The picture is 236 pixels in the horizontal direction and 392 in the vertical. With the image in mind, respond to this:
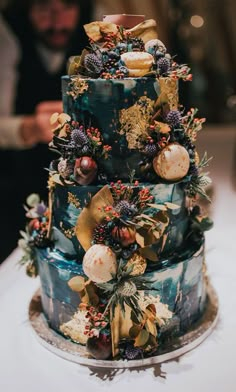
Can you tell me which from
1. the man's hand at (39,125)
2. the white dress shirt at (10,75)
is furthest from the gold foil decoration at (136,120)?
the white dress shirt at (10,75)

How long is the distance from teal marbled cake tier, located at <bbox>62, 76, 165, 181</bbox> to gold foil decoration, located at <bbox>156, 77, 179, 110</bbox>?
16 mm

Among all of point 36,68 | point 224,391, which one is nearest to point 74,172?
point 224,391

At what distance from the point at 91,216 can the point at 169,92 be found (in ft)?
1.20

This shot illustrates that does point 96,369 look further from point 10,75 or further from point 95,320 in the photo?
point 10,75

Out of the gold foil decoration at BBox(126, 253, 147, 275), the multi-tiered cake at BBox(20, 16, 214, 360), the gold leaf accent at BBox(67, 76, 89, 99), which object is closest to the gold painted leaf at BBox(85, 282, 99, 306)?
the multi-tiered cake at BBox(20, 16, 214, 360)

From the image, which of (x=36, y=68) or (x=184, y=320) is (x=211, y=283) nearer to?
(x=184, y=320)

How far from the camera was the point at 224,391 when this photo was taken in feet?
3.59

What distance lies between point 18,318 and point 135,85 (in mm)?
780

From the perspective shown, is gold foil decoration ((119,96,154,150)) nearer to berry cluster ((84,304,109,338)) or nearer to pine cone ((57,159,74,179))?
pine cone ((57,159,74,179))

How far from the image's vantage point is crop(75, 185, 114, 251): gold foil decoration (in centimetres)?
113

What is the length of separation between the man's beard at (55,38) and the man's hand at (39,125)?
0.29 metres

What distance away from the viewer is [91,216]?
1.15 meters

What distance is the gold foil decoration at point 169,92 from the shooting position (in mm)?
1148

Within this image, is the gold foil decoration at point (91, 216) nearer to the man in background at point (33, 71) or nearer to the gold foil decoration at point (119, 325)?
the gold foil decoration at point (119, 325)
